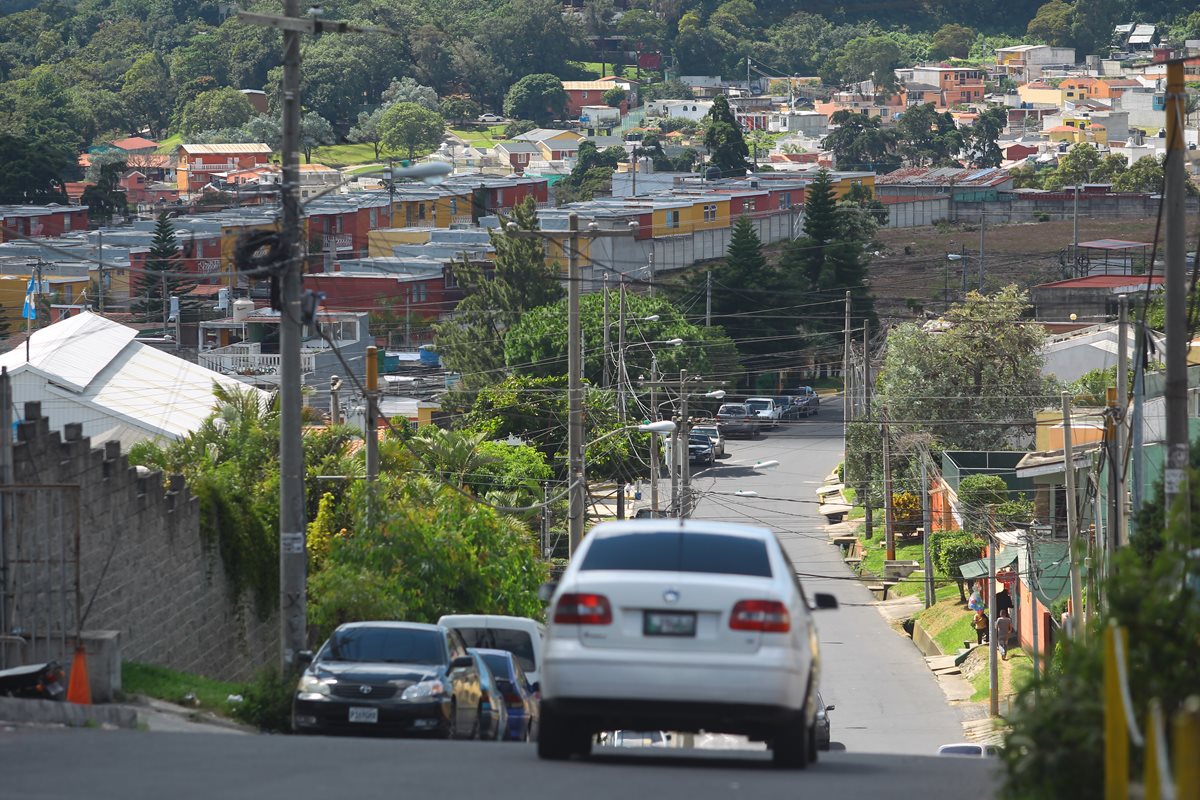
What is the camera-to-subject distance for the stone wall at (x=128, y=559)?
20.1 m

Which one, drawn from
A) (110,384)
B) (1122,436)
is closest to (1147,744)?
(1122,436)

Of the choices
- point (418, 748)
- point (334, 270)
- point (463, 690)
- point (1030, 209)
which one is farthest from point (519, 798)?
point (1030, 209)

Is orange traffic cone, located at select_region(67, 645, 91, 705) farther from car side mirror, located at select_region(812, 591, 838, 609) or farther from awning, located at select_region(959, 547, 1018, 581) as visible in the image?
awning, located at select_region(959, 547, 1018, 581)

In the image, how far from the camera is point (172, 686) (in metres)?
21.3

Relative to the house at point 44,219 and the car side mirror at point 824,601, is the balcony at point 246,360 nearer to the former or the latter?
the house at point 44,219

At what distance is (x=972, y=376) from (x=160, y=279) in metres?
46.3

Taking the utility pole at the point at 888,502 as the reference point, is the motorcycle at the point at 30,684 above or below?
above

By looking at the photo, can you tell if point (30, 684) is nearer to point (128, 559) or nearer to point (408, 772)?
point (128, 559)

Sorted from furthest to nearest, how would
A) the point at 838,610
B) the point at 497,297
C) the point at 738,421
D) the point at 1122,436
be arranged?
1. the point at 497,297
2. the point at 738,421
3. the point at 1122,436
4. the point at 838,610

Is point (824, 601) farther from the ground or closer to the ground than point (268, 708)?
farther from the ground


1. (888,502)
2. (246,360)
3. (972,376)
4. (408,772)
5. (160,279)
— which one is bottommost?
(888,502)

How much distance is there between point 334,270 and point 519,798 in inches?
3551

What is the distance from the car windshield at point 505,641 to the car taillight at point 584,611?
12.3 metres

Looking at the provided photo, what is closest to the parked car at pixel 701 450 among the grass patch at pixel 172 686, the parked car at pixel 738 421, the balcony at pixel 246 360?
the parked car at pixel 738 421
